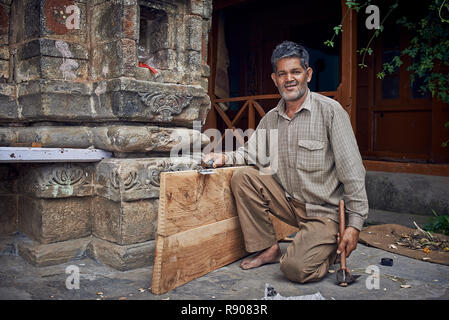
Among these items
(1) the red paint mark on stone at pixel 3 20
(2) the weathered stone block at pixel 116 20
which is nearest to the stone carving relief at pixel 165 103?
(2) the weathered stone block at pixel 116 20

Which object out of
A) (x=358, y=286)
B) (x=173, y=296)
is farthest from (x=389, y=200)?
(x=173, y=296)

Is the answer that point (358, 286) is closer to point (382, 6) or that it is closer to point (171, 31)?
point (171, 31)

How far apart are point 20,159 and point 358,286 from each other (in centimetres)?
231

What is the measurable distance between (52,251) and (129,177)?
0.78 metres

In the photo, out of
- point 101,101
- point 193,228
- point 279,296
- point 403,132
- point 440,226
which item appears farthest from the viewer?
point 403,132

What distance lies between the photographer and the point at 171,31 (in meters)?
3.31

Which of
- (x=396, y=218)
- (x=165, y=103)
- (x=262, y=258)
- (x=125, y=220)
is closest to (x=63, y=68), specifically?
(x=165, y=103)

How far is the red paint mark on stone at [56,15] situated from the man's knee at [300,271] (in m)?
2.33

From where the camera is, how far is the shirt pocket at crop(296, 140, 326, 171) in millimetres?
2857

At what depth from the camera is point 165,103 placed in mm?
3156

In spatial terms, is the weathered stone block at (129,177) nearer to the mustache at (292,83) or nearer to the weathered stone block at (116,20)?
the weathered stone block at (116,20)

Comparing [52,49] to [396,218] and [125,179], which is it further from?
[396,218]

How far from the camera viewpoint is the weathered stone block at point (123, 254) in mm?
2912

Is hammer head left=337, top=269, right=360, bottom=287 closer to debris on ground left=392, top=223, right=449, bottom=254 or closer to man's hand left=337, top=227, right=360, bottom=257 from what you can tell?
man's hand left=337, top=227, right=360, bottom=257
